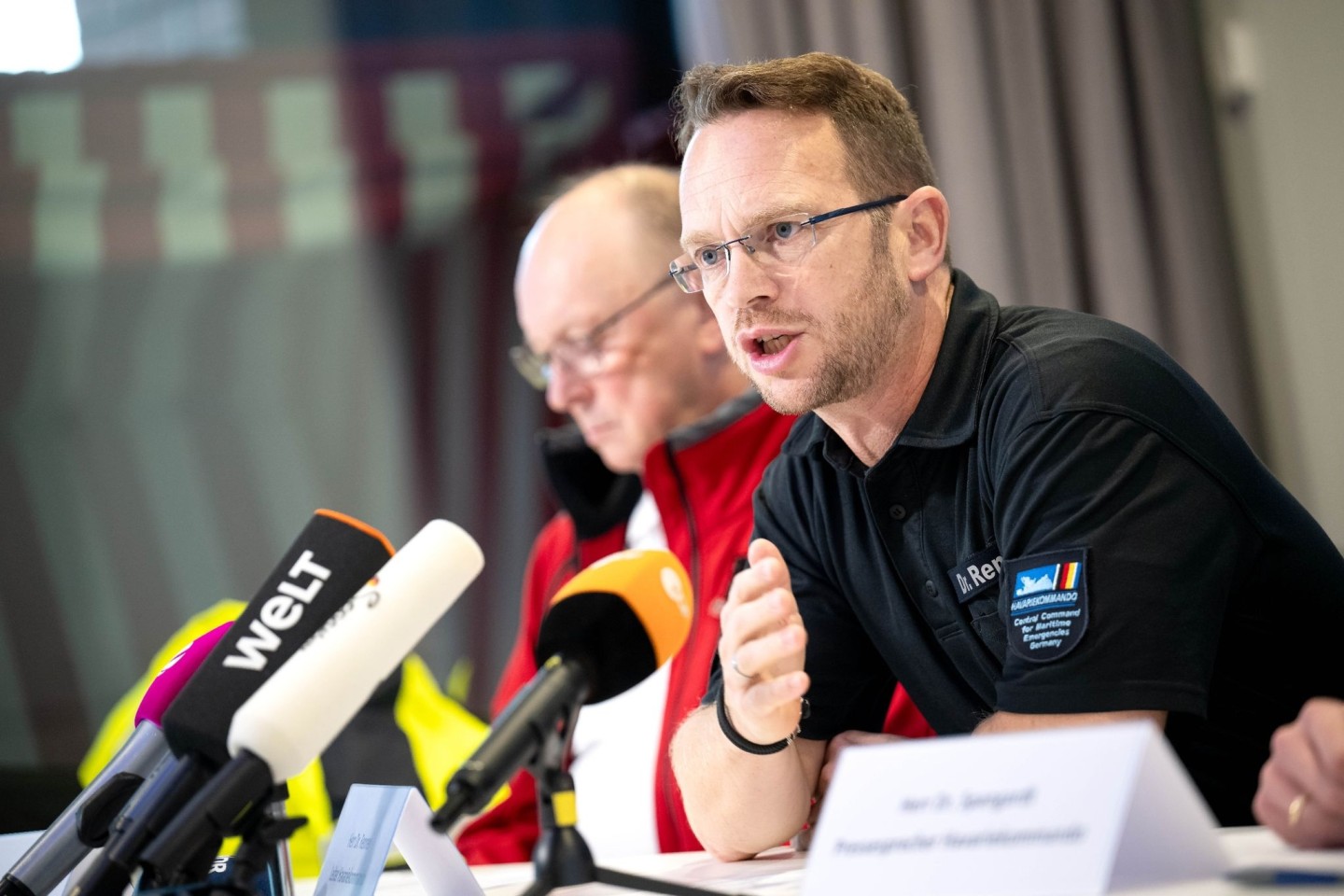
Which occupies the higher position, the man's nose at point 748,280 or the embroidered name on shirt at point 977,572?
the man's nose at point 748,280

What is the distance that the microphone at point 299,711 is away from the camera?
83 centimetres

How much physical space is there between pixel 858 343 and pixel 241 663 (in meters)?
0.72

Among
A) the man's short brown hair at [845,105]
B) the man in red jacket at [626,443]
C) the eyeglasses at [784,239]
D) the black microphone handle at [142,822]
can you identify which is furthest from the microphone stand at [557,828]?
the man in red jacket at [626,443]

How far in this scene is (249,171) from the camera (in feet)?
11.4

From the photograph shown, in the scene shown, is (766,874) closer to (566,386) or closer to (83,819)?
(83,819)

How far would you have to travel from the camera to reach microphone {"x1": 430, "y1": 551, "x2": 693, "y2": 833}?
0.81 meters

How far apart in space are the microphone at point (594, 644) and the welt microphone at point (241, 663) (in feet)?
0.48

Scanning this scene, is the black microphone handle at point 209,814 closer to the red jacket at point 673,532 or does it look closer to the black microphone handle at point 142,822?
the black microphone handle at point 142,822

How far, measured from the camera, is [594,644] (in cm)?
90

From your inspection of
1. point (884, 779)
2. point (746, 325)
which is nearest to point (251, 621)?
point (884, 779)

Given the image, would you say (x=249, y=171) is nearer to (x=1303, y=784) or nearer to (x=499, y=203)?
(x=499, y=203)

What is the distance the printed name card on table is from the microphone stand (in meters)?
0.15

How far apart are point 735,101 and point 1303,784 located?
888 millimetres

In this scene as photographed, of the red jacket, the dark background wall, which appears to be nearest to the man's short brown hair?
the red jacket
